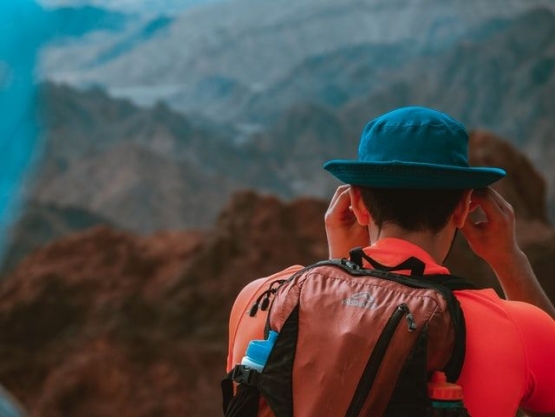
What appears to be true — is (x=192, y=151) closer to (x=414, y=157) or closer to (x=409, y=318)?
(x=414, y=157)

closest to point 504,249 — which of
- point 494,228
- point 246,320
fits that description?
point 494,228

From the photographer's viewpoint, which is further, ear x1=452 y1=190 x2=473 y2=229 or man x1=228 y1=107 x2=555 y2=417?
ear x1=452 y1=190 x2=473 y2=229

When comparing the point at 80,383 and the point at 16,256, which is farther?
the point at 16,256

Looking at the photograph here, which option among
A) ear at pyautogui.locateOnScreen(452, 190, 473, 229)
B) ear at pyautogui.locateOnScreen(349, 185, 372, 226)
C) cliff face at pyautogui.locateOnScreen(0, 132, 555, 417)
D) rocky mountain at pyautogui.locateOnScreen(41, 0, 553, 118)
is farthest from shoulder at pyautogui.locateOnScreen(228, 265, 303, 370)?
rocky mountain at pyautogui.locateOnScreen(41, 0, 553, 118)

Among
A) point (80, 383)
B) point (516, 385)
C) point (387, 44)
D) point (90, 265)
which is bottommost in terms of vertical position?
point (80, 383)

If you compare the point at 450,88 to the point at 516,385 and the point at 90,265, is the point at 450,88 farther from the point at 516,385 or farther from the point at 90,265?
the point at 516,385

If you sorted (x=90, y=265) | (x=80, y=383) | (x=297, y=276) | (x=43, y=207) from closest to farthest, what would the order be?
(x=297, y=276)
(x=80, y=383)
(x=90, y=265)
(x=43, y=207)

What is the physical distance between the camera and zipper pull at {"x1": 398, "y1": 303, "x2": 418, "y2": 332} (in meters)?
1.03

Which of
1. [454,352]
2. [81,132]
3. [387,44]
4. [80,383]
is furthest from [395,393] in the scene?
[387,44]

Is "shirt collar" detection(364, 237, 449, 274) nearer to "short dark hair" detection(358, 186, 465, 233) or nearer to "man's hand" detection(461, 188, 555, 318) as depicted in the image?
"short dark hair" detection(358, 186, 465, 233)

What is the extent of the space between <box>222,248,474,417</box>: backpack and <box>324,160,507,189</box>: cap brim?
93mm

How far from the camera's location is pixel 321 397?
1049 mm

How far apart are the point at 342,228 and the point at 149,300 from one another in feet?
19.5

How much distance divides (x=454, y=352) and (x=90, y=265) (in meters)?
6.93
